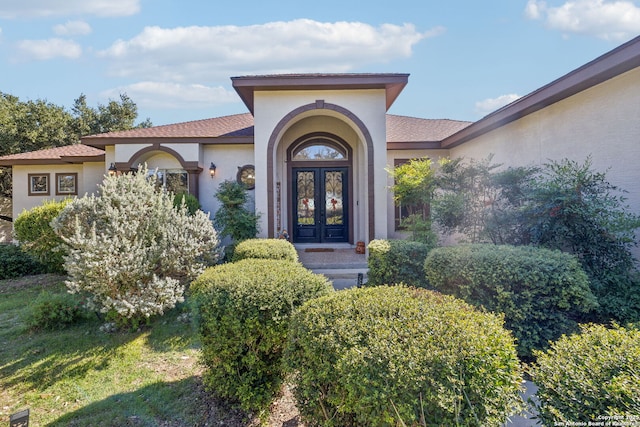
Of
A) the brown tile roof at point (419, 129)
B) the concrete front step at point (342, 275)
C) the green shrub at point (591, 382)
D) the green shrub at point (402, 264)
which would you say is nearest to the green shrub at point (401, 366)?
the green shrub at point (591, 382)

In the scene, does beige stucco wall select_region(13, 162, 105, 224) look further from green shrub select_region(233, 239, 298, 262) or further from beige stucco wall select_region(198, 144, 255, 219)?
green shrub select_region(233, 239, 298, 262)

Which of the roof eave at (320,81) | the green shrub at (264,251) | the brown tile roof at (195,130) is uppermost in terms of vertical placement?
the roof eave at (320,81)

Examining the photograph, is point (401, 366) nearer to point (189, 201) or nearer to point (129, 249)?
point (129, 249)

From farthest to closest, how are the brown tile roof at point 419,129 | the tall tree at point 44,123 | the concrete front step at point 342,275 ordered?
the tall tree at point 44,123 < the brown tile roof at point 419,129 < the concrete front step at point 342,275

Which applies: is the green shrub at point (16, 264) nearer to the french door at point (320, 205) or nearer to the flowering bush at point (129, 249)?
the flowering bush at point (129, 249)

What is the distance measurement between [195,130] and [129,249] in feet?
23.2

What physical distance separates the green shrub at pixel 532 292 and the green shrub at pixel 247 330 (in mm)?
2116

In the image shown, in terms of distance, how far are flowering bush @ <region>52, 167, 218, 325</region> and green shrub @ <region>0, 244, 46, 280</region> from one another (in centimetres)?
649

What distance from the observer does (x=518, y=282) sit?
3.53m

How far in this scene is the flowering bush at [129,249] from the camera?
434cm

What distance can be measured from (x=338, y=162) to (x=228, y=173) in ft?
12.5

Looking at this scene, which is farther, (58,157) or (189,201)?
(58,157)

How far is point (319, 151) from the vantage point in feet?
35.7

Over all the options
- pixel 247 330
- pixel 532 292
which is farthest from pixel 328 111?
pixel 247 330
